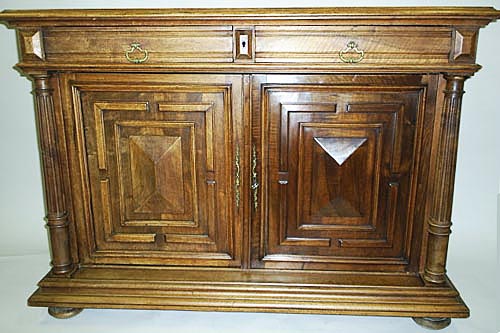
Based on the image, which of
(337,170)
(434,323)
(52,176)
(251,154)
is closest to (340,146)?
(337,170)

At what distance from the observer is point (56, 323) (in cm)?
198

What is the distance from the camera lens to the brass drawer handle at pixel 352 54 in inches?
66.4

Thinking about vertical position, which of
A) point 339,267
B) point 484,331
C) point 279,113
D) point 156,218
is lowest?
point 484,331

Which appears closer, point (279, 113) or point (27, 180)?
point (279, 113)

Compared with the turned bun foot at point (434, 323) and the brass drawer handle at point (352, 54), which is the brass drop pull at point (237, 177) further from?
the turned bun foot at point (434, 323)

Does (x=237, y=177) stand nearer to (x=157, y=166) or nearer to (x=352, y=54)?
(x=157, y=166)

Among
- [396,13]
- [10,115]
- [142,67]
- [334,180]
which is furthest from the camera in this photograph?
[10,115]

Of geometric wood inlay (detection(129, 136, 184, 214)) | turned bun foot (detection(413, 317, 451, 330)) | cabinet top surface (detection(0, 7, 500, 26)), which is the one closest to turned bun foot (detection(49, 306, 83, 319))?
geometric wood inlay (detection(129, 136, 184, 214))

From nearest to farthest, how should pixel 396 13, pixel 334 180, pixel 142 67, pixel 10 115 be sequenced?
pixel 396 13, pixel 142 67, pixel 334 180, pixel 10 115

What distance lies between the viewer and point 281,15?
1636mm

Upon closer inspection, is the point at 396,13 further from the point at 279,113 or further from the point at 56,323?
the point at 56,323

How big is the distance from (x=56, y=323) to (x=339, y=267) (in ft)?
3.79

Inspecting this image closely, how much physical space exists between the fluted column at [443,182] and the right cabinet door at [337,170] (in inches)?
2.6

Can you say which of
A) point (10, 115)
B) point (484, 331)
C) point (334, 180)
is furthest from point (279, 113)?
point (10, 115)
